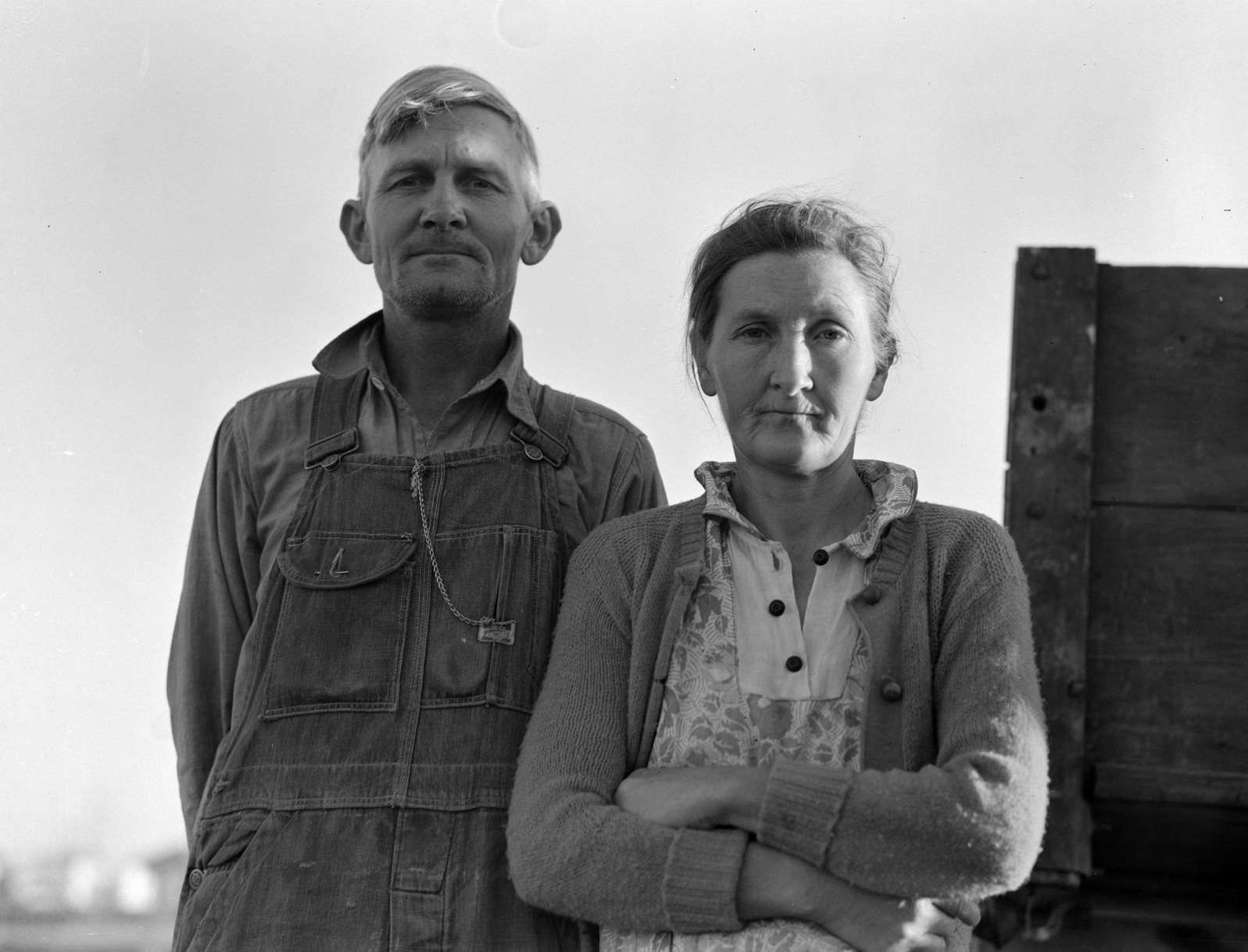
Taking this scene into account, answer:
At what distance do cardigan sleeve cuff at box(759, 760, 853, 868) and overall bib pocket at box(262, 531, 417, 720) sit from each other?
88 centimetres

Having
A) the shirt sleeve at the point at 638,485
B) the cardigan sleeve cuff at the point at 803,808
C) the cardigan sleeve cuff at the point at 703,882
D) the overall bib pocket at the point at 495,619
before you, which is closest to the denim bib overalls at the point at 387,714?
the overall bib pocket at the point at 495,619

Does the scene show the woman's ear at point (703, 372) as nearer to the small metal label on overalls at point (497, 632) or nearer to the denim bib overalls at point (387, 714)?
the denim bib overalls at point (387, 714)

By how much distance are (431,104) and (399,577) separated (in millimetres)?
1004

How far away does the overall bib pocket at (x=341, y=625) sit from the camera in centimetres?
266

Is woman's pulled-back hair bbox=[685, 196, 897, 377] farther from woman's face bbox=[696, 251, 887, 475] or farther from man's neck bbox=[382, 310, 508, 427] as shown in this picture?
man's neck bbox=[382, 310, 508, 427]

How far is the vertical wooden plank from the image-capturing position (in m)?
2.32

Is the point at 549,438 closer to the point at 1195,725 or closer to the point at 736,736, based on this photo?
the point at 736,736

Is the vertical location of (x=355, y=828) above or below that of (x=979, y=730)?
below

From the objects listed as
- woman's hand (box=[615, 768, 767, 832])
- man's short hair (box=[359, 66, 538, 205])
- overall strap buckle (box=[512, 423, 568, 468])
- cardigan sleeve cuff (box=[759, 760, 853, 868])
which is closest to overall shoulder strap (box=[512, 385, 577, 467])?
overall strap buckle (box=[512, 423, 568, 468])

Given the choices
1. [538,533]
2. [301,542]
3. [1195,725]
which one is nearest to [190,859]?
[301,542]

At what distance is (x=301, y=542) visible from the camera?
2.80 meters

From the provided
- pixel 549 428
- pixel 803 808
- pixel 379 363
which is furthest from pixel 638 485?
pixel 803 808

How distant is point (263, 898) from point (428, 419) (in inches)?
40.2

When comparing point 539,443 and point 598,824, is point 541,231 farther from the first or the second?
point 598,824
